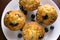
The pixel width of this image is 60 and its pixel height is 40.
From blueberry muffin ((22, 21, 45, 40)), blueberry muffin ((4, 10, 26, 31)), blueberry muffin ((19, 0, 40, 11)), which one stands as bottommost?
blueberry muffin ((22, 21, 45, 40))

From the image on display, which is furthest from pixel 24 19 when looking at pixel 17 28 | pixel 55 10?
pixel 55 10

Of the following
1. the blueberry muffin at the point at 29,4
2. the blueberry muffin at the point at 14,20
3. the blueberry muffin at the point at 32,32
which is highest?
the blueberry muffin at the point at 29,4

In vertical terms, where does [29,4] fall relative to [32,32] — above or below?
above

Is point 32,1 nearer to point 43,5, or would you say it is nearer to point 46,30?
point 43,5

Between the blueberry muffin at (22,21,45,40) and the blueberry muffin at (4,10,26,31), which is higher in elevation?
the blueberry muffin at (4,10,26,31)
